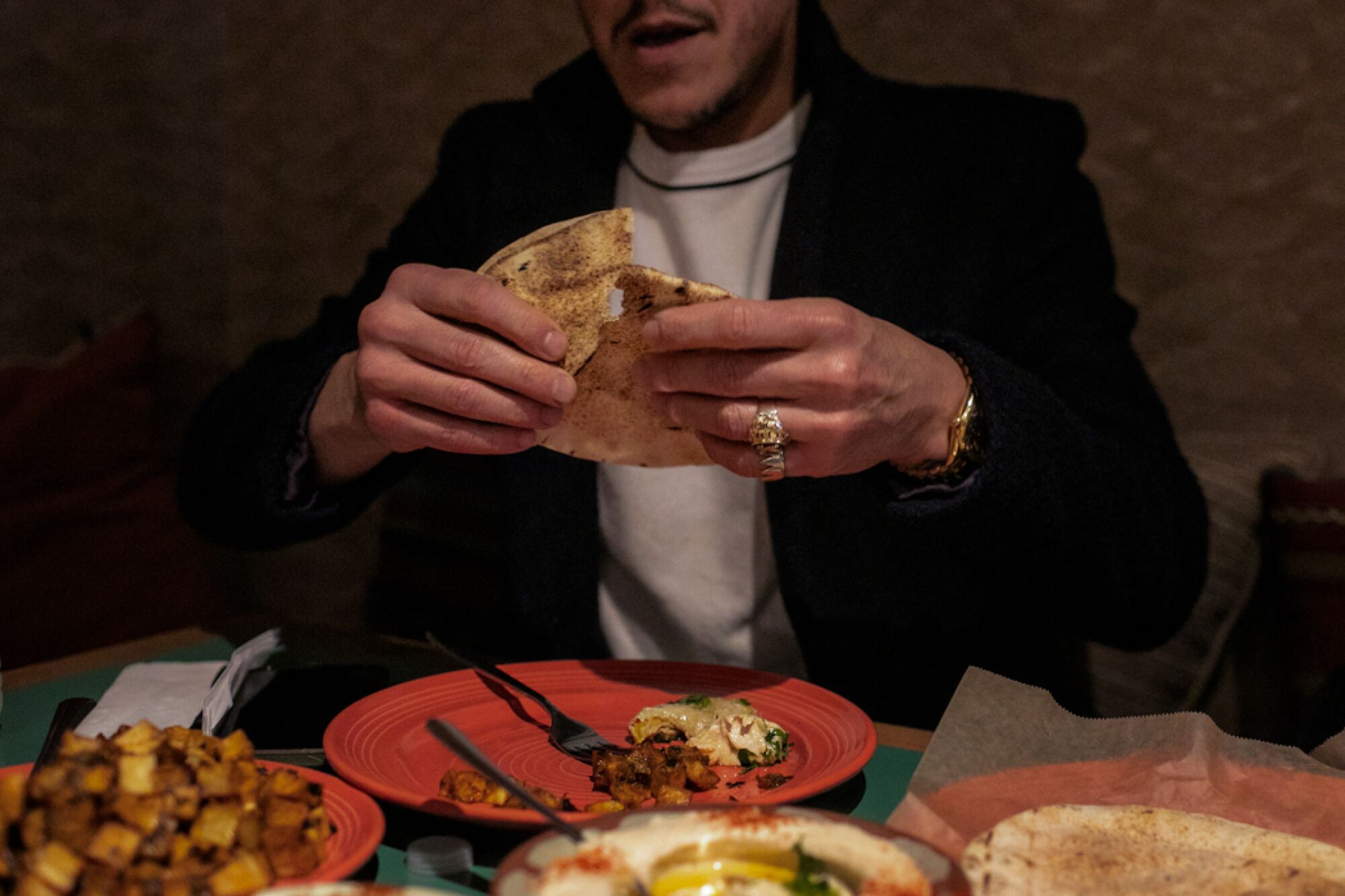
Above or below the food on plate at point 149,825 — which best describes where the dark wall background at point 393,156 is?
above

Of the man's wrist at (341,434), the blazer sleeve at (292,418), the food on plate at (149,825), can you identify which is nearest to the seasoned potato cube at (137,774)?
the food on plate at (149,825)

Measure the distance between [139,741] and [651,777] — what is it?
1.29 feet

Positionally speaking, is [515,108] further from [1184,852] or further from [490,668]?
[1184,852]

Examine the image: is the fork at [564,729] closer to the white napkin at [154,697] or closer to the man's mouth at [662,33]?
the white napkin at [154,697]

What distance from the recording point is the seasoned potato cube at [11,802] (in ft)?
Answer: 2.22

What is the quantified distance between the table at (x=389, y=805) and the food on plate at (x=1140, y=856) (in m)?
0.17

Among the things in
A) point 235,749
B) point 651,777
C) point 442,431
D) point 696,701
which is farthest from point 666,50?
point 235,749

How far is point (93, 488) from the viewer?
2.42 metres

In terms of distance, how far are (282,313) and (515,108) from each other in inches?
54.3

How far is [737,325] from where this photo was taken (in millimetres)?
1008

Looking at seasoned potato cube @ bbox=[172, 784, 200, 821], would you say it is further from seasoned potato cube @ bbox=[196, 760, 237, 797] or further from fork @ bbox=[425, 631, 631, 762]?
fork @ bbox=[425, 631, 631, 762]

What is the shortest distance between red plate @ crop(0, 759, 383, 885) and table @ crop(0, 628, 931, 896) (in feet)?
0.20

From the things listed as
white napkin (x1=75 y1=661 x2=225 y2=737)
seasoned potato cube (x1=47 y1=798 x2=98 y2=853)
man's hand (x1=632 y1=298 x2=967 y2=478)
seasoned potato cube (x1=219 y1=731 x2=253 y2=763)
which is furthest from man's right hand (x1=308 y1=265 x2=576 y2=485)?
seasoned potato cube (x1=47 y1=798 x2=98 y2=853)

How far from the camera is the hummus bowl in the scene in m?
0.60
